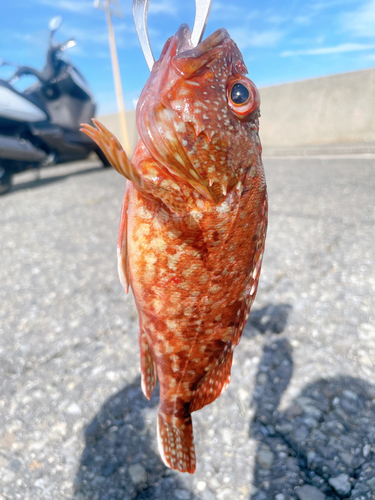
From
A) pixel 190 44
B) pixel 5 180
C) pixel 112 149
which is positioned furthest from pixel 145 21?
pixel 5 180

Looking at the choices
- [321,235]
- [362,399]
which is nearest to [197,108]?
[362,399]

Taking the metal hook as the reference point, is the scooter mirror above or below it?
above

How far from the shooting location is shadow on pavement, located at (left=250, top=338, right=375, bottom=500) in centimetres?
120

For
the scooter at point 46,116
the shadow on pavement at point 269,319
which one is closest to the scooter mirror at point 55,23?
the scooter at point 46,116

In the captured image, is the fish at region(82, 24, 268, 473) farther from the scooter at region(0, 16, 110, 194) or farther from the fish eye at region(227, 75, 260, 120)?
the scooter at region(0, 16, 110, 194)

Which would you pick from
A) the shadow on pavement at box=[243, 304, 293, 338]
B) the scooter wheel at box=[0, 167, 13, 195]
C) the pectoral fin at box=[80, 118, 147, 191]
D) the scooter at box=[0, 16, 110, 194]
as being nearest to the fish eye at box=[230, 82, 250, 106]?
the pectoral fin at box=[80, 118, 147, 191]

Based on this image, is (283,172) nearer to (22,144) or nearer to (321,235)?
(321,235)

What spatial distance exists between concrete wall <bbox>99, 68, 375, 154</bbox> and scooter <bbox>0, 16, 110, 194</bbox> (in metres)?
5.13

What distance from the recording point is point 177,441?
3.63ft

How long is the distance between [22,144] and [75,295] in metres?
4.12

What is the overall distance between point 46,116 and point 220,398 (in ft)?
21.3

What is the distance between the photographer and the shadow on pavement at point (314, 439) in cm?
120

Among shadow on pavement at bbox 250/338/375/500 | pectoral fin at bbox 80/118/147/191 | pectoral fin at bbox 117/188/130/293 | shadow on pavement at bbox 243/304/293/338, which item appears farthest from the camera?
shadow on pavement at bbox 243/304/293/338

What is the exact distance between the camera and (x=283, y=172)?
670cm
